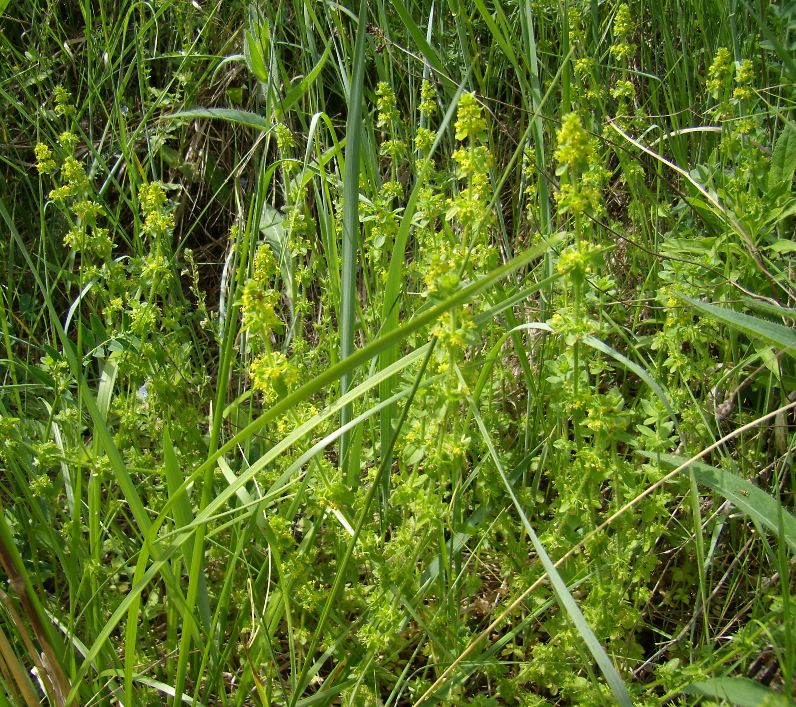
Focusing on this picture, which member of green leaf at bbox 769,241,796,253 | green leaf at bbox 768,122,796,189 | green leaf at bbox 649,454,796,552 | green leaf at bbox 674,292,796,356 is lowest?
green leaf at bbox 649,454,796,552

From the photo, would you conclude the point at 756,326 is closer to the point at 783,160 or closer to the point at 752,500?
→ the point at 752,500

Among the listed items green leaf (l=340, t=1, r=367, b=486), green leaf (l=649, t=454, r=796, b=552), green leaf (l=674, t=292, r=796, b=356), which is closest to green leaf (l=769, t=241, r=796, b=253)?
green leaf (l=674, t=292, r=796, b=356)

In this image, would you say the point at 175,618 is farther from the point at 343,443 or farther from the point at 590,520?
the point at 590,520

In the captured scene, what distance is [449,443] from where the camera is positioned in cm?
148

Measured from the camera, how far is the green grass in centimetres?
146

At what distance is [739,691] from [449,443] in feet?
1.93

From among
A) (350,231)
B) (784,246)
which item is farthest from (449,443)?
(784,246)

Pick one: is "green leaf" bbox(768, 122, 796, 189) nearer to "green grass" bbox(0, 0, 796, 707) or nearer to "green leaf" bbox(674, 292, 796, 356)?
"green grass" bbox(0, 0, 796, 707)

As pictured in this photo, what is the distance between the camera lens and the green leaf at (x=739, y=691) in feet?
3.84

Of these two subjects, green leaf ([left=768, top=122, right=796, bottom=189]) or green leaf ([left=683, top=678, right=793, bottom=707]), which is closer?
green leaf ([left=683, top=678, right=793, bottom=707])

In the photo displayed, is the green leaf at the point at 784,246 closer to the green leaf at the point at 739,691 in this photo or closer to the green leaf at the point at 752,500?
the green leaf at the point at 752,500

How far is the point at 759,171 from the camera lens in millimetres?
2109

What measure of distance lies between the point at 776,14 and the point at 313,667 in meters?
2.00

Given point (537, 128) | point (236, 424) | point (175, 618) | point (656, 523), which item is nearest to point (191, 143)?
point (236, 424)
